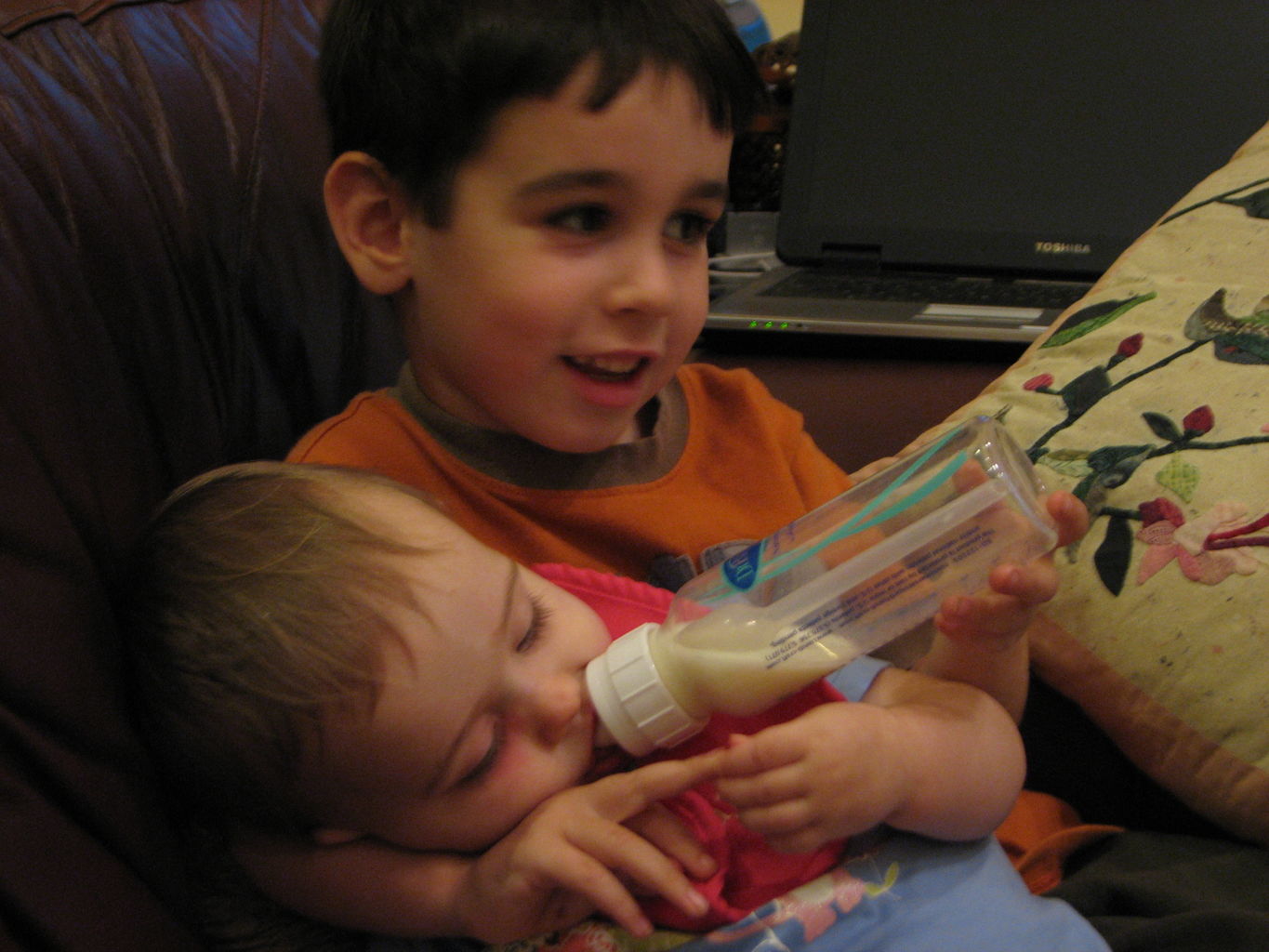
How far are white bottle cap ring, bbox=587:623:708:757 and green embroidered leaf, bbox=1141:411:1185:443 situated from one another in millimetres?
527

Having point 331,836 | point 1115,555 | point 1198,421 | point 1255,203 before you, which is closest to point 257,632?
point 331,836

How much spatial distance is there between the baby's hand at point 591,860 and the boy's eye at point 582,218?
0.40m

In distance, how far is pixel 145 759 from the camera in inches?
23.3

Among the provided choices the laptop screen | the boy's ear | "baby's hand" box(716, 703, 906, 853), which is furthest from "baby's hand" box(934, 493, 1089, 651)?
the laptop screen

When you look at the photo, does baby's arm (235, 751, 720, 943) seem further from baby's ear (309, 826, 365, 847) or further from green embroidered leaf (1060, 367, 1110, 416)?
green embroidered leaf (1060, 367, 1110, 416)

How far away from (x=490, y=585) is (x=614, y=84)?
1.21ft

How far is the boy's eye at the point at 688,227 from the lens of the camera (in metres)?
0.77

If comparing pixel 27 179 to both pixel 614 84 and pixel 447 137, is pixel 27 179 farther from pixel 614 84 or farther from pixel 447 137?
pixel 614 84

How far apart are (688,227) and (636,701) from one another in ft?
1.36

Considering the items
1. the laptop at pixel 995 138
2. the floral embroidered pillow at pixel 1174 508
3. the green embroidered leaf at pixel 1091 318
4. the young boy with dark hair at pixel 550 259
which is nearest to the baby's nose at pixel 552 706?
the young boy with dark hair at pixel 550 259

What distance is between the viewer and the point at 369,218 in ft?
2.67

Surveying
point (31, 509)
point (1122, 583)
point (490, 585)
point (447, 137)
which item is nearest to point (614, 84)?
point (447, 137)

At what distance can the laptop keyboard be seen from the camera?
1.56 meters

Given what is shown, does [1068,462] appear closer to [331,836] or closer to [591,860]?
[591,860]
